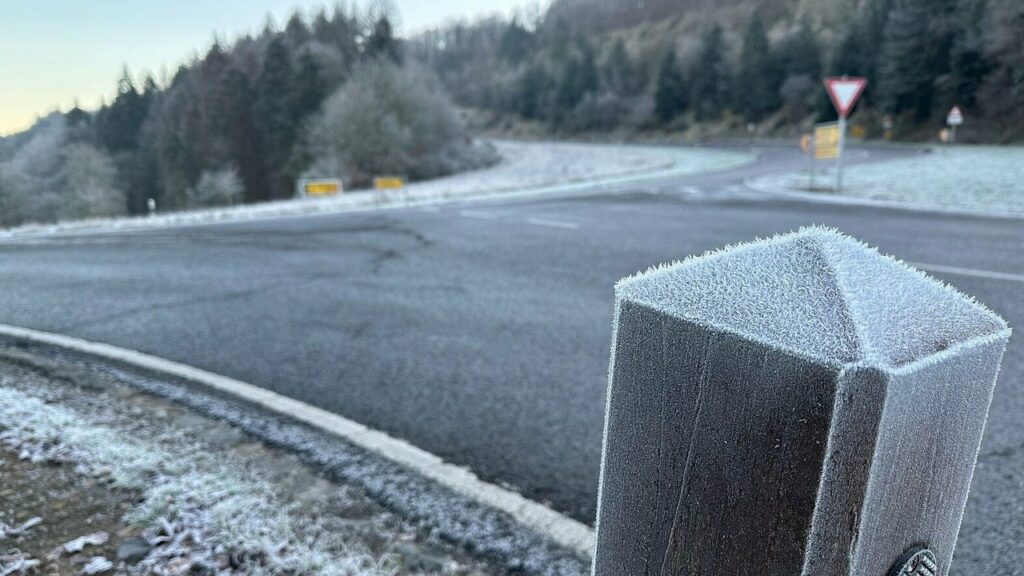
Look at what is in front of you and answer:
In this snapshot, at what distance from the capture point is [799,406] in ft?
2.65

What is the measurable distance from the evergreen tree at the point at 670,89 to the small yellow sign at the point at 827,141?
192ft

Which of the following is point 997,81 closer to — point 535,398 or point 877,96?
point 877,96

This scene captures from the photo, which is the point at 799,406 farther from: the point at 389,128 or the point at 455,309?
the point at 389,128

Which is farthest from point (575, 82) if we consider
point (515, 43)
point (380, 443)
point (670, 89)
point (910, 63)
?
point (380, 443)

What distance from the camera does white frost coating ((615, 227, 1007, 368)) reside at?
0.78 m

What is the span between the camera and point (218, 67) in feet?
122

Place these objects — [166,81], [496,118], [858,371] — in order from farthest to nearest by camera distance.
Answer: [496,118]
[166,81]
[858,371]

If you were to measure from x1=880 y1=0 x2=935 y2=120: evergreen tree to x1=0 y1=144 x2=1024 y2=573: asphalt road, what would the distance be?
42433 millimetres

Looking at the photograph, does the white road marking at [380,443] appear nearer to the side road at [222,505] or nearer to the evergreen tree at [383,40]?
the side road at [222,505]

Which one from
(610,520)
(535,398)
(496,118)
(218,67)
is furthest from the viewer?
(496,118)

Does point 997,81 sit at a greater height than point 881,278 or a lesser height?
greater

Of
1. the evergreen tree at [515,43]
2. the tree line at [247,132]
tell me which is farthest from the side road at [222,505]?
the evergreen tree at [515,43]

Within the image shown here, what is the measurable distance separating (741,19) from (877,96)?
59.6 metres

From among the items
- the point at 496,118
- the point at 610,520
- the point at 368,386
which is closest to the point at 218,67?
the point at 368,386
